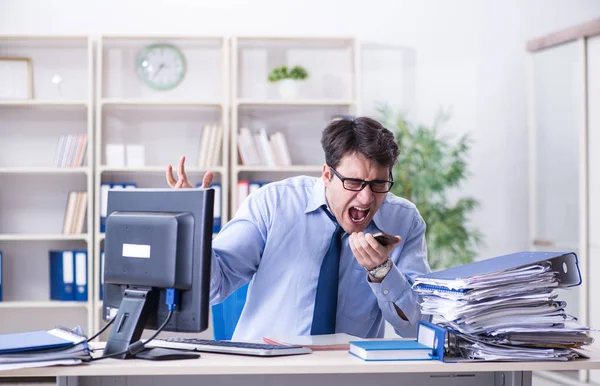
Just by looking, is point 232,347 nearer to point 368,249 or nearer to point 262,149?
point 368,249

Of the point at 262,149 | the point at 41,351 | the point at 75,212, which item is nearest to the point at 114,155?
the point at 75,212

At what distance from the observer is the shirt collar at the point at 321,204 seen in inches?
94.2

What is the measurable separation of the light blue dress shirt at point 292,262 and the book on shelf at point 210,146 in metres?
2.42

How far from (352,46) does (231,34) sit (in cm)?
78

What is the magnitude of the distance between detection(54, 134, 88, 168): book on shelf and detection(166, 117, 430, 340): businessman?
2665 mm

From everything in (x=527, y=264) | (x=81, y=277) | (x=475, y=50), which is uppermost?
(x=475, y=50)

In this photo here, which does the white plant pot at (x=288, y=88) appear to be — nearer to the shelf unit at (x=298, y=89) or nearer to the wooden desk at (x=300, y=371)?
the shelf unit at (x=298, y=89)

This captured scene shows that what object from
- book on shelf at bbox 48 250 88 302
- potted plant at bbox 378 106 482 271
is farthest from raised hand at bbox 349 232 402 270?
book on shelf at bbox 48 250 88 302

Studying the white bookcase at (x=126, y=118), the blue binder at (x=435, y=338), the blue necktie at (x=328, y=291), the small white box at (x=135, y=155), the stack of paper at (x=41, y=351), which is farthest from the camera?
the white bookcase at (x=126, y=118)

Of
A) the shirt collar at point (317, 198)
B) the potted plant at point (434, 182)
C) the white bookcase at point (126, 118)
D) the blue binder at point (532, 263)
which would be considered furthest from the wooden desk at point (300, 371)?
the white bookcase at point (126, 118)

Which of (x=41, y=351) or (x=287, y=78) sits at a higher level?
(x=287, y=78)

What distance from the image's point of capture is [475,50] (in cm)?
529

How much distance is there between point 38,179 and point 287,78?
1.72 meters

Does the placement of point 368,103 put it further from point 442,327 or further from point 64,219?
point 442,327
